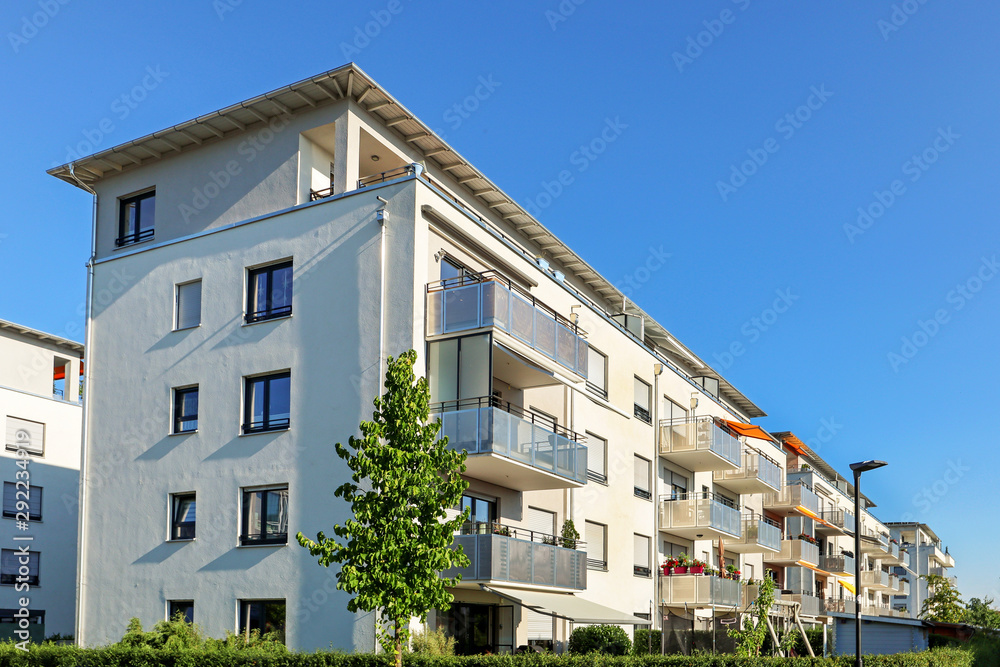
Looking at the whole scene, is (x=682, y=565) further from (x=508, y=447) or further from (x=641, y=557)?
(x=508, y=447)

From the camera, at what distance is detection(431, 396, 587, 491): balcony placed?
19.7m

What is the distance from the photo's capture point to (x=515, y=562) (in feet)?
66.9

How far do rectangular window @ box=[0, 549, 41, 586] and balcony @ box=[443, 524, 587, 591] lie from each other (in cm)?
2086

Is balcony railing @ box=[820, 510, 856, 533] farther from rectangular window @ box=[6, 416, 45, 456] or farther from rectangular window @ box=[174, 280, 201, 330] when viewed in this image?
rectangular window @ box=[174, 280, 201, 330]

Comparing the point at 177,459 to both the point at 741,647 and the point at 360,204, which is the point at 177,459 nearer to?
the point at 360,204

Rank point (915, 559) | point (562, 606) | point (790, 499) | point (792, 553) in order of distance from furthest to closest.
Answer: point (915, 559), point (790, 499), point (792, 553), point (562, 606)

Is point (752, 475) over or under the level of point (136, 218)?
under

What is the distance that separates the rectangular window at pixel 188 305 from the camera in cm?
2333

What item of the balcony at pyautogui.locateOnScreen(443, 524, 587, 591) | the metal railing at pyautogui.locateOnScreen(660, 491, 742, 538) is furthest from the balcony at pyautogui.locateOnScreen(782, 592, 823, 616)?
the balcony at pyautogui.locateOnScreen(443, 524, 587, 591)

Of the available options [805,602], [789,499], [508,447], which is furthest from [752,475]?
[508,447]

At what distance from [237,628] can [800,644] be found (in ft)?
85.4

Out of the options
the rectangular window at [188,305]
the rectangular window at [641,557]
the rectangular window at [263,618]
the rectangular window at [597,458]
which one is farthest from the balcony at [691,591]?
the rectangular window at [188,305]

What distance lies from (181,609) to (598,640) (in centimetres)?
995

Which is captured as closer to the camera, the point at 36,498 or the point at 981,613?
the point at 36,498
